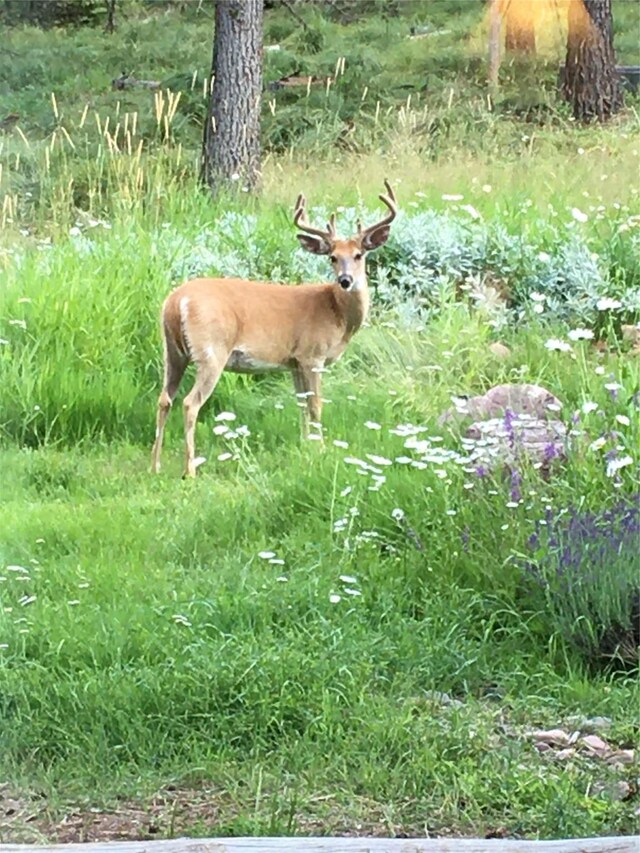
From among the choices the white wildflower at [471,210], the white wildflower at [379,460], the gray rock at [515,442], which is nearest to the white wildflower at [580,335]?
the gray rock at [515,442]

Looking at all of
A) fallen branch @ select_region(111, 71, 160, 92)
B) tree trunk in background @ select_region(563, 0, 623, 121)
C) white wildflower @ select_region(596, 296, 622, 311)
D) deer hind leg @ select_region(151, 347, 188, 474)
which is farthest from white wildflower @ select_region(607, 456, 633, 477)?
fallen branch @ select_region(111, 71, 160, 92)

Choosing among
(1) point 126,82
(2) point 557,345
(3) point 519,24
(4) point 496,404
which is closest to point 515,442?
(4) point 496,404

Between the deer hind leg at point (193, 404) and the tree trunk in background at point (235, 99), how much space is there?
0.30 metres

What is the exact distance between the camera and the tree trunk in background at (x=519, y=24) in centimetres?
230

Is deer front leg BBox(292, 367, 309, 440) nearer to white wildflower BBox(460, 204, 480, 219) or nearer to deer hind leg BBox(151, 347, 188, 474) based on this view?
deer hind leg BBox(151, 347, 188, 474)

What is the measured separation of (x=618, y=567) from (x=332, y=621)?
0.45m

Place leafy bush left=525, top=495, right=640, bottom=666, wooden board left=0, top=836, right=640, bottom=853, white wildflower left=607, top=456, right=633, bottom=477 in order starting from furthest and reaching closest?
white wildflower left=607, top=456, right=633, bottom=477, leafy bush left=525, top=495, right=640, bottom=666, wooden board left=0, top=836, right=640, bottom=853

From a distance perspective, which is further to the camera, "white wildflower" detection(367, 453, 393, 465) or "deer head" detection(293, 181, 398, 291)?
"deer head" detection(293, 181, 398, 291)

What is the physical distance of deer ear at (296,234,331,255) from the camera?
233 cm

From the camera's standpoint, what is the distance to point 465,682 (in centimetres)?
199

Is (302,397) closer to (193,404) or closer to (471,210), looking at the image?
(193,404)

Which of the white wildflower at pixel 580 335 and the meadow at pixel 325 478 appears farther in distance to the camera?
the white wildflower at pixel 580 335

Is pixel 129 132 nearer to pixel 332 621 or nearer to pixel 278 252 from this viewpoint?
pixel 278 252

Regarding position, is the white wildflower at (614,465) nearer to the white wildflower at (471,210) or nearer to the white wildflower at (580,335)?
the white wildflower at (580,335)
